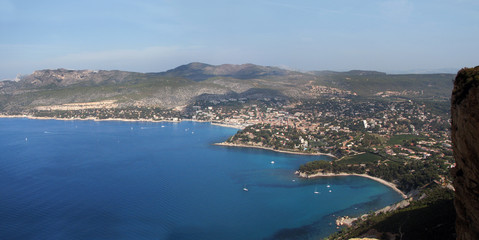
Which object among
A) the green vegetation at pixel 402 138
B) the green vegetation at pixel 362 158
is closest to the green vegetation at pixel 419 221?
the green vegetation at pixel 362 158

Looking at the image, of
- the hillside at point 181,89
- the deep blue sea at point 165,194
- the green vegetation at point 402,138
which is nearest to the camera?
the deep blue sea at point 165,194

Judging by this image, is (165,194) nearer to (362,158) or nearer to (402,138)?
(362,158)

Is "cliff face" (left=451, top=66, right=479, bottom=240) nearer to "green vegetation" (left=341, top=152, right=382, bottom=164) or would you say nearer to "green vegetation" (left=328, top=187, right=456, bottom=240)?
"green vegetation" (left=328, top=187, right=456, bottom=240)

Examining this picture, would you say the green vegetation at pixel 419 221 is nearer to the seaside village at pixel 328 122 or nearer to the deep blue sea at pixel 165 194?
the deep blue sea at pixel 165 194

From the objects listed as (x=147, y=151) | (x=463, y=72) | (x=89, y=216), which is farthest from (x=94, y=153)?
(x=463, y=72)

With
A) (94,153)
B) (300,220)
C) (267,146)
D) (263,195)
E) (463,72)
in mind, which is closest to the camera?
(463,72)

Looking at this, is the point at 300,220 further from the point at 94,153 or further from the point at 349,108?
the point at 349,108

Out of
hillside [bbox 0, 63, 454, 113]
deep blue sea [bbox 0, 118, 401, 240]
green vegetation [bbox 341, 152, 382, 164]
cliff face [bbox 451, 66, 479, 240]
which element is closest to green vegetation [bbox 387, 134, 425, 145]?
green vegetation [bbox 341, 152, 382, 164]
